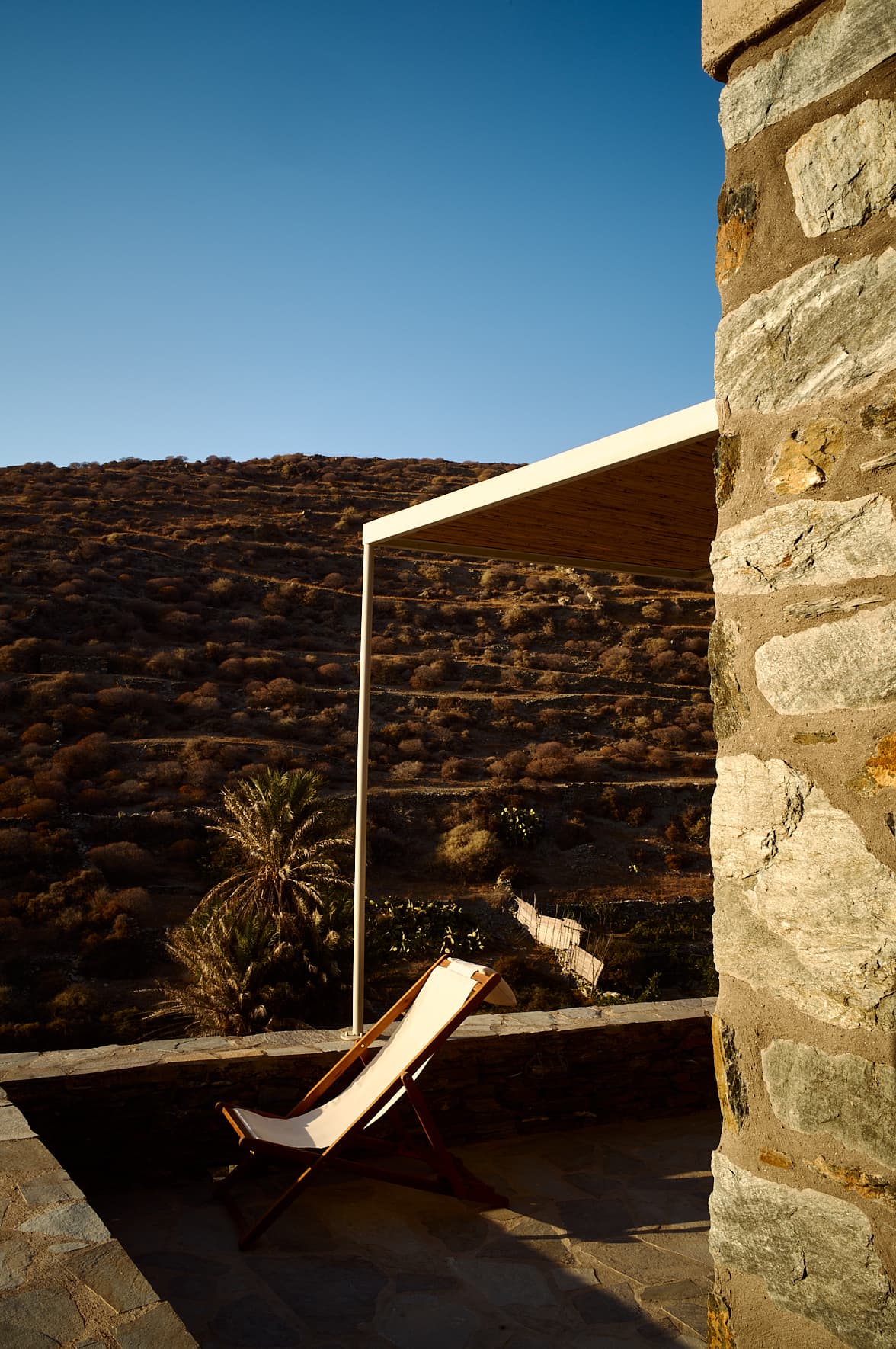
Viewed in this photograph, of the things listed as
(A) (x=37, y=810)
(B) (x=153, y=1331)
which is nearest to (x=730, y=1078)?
(B) (x=153, y=1331)

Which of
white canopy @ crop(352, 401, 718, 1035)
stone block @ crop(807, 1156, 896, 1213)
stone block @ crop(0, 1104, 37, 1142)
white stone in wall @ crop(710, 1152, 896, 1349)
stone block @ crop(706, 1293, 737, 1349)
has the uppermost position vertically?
white canopy @ crop(352, 401, 718, 1035)

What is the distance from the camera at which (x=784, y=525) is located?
Result: 1414 mm

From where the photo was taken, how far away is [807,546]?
137 centimetres

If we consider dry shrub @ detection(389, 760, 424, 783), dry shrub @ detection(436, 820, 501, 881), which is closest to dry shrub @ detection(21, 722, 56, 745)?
dry shrub @ detection(389, 760, 424, 783)

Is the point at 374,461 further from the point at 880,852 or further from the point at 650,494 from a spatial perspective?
the point at 880,852

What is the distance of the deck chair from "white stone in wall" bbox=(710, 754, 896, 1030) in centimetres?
222

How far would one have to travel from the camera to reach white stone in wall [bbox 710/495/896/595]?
1.27 metres

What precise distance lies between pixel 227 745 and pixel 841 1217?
52.6 ft

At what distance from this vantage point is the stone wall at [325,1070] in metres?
3.79

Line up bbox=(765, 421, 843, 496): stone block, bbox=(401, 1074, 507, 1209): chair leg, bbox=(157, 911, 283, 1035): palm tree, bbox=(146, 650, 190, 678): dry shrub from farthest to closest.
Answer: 1. bbox=(146, 650, 190, 678): dry shrub
2. bbox=(157, 911, 283, 1035): palm tree
3. bbox=(401, 1074, 507, 1209): chair leg
4. bbox=(765, 421, 843, 496): stone block

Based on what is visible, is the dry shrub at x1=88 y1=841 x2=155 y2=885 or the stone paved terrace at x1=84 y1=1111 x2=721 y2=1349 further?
the dry shrub at x1=88 y1=841 x2=155 y2=885

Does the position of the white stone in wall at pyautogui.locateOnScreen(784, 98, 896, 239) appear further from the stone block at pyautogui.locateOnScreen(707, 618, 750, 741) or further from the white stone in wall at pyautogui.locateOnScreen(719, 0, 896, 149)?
the stone block at pyautogui.locateOnScreen(707, 618, 750, 741)

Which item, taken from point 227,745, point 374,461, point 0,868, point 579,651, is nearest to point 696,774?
point 579,651

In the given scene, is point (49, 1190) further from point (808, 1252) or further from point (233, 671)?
point (233, 671)
